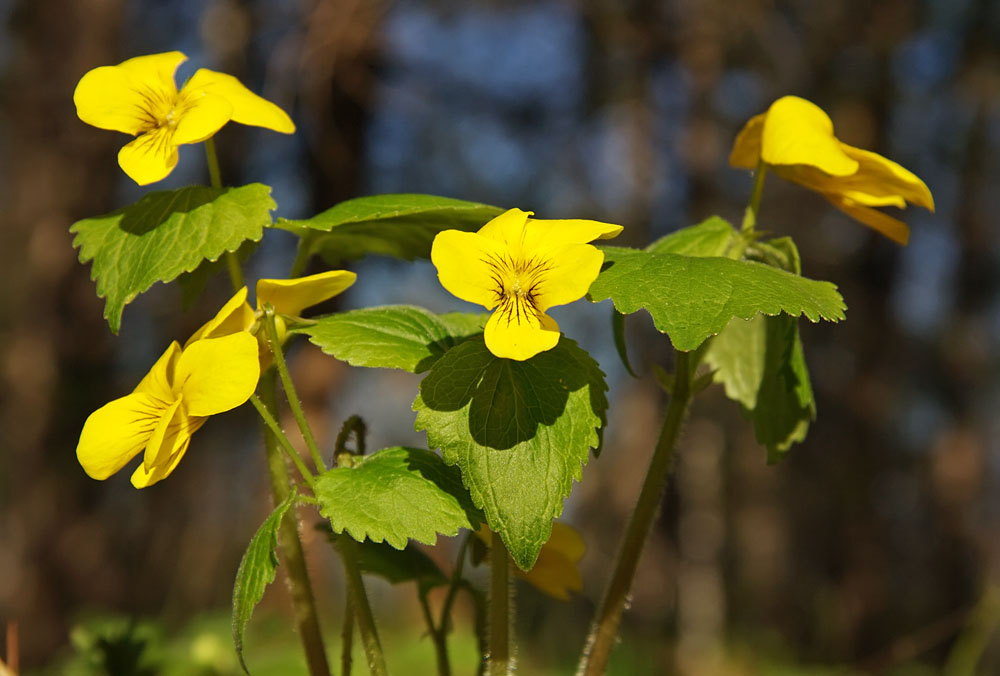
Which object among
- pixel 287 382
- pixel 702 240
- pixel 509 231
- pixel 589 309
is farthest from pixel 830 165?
pixel 589 309

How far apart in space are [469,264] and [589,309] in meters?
7.22

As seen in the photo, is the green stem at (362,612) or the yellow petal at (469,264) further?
the green stem at (362,612)

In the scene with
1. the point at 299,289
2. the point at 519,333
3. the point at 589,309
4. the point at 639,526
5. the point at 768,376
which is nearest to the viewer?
the point at 519,333

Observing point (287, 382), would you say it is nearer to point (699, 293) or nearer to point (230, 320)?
point (230, 320)

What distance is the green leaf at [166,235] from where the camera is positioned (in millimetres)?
858

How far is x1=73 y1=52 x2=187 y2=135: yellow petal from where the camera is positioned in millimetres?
917

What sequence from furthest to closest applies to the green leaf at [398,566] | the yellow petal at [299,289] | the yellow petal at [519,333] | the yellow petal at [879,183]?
the green leaf at [398,566], the yellow petal at [879,183], the yellow petal at [299,289], the yellow petal at [519,333]

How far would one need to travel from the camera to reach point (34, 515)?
4.47 meters

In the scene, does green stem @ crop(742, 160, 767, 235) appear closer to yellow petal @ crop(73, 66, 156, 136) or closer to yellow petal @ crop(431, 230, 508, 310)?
yellow petal @ crop(431, 230, 508, 310)

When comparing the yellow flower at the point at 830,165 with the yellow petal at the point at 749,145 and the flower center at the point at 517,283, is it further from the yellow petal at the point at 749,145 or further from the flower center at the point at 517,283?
the flower center at the point at 517,283

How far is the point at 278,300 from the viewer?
2.93 ft

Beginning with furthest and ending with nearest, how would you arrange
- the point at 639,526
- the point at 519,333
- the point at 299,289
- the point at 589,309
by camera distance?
the point at 589,309 < the point at 639,526 < the point at 299,289 < the point at 519,333

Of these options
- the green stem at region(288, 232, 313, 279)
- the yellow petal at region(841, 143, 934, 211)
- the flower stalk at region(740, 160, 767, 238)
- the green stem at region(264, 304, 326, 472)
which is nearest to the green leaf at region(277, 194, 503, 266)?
the green stem at region(288, 232, 313, 279)

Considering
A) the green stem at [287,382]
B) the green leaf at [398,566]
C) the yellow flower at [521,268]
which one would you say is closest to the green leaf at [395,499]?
the green stem at [287,382]
